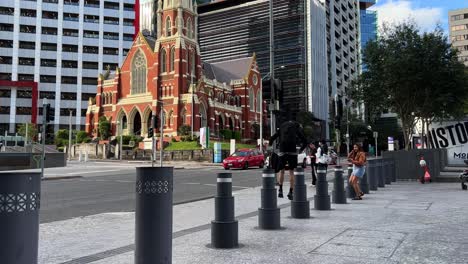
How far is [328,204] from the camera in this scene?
9.14 m

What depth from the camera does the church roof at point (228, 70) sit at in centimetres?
7629

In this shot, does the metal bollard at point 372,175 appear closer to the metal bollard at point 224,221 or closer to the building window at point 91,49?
the metal bollard at point 224,221

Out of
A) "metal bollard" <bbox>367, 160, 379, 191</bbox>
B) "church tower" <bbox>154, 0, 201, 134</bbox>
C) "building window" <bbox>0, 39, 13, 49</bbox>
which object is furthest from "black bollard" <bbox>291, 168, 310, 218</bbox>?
"building window" <bbox>0, 39, 13, 49</bbox>

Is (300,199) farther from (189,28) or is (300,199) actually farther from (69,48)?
(69,48)

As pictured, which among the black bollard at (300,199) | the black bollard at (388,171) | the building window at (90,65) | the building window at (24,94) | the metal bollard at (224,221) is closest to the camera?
the metal bollard at (224,221)

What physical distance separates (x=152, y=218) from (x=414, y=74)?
56.7ft

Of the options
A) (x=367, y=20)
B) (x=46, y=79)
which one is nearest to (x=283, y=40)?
(x=46, y=79)

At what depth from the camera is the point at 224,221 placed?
18.4 ft

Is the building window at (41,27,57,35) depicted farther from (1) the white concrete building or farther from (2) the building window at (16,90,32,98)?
(1) the white concrete building

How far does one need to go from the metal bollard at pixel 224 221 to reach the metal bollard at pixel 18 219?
9.81ft

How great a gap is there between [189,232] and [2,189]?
14.3ft

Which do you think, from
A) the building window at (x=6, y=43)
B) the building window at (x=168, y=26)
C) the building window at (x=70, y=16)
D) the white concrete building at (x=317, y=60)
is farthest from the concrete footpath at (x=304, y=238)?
the building window at (x=70, y=16)

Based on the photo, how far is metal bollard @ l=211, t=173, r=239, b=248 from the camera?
5.54m

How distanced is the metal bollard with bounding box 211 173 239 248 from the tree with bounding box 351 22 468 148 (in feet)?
50.1
